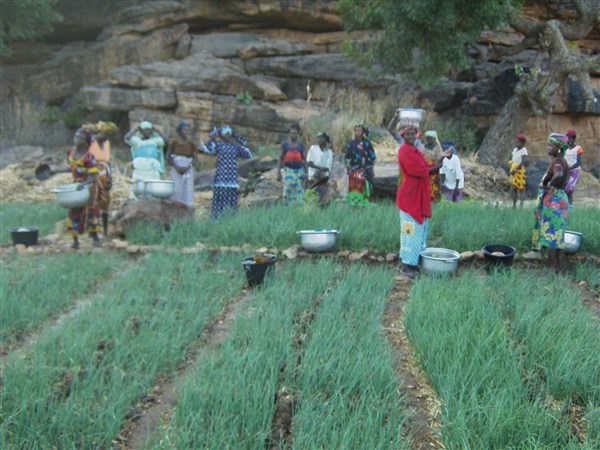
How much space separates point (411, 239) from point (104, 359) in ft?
10.5

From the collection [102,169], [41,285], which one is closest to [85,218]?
[102,169]

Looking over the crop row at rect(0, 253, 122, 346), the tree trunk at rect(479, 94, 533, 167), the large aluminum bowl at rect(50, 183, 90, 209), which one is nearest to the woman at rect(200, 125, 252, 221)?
the large aluminum bowl at rect(50, 183, 90, 209)

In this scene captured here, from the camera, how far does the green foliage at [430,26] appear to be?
35.2 feet

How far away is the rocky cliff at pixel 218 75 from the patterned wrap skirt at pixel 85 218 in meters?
8.16

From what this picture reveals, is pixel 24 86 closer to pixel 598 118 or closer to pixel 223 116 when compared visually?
pixel 223 116

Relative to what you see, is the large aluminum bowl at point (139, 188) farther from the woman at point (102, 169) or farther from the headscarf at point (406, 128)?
the headscarf at point (406, 128)

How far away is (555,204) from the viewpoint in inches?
212

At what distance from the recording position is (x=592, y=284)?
5.03 metres

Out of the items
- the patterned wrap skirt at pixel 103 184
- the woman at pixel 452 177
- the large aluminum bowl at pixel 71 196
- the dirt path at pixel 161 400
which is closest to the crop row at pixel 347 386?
the dirt path at pixel 161 400

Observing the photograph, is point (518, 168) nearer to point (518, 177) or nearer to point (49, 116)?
point (518, 177)

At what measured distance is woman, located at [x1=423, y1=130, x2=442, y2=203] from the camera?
778 cm

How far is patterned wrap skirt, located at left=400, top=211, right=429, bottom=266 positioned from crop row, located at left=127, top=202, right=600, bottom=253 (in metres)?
0.62

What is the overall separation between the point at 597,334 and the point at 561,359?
1.80ft

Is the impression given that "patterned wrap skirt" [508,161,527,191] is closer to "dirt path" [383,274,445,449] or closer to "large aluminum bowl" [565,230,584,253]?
"large aluminum bowl" [565,230,584,253]
